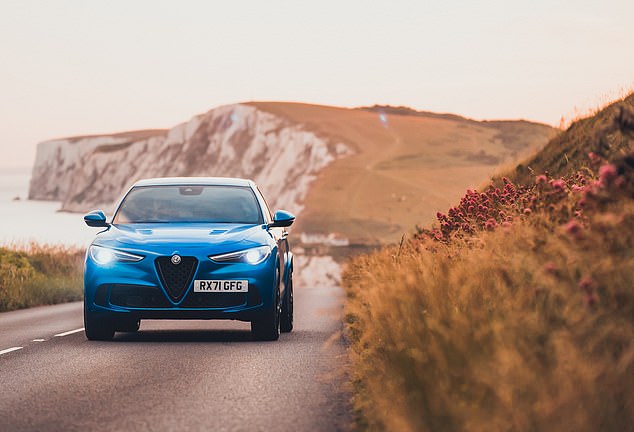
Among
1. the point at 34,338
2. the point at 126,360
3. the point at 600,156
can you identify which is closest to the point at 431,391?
the point at 600,156

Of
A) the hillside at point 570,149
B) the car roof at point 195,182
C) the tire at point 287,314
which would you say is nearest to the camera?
the tire at point 287,314

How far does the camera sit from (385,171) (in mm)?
159500

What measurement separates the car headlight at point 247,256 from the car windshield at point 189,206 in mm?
1132

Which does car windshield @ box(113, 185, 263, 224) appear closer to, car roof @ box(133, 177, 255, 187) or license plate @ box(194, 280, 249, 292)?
car roof @ box(133, 177, 255, 187)

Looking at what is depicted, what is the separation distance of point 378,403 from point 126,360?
4.78 metres

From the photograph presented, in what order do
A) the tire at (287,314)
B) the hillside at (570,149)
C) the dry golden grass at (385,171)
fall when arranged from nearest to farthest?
the tire at (287,314), the hillside at (570,149), the dry golden grass at (385,171)

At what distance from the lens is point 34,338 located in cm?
1445

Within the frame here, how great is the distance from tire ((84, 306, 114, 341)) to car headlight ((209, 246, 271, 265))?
1.71 metres

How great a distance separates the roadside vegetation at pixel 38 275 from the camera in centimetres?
2397

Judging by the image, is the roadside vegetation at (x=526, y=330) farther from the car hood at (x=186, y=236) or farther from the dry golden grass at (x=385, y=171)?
the dry golden grass at (x=385, y=171)

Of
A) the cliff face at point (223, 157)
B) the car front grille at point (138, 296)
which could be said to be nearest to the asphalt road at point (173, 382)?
the car front grille at point (138, 296)

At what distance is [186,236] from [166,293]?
2.39 ft

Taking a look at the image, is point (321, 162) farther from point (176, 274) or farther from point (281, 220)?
point (176, 274)

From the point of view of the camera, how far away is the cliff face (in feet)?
506
